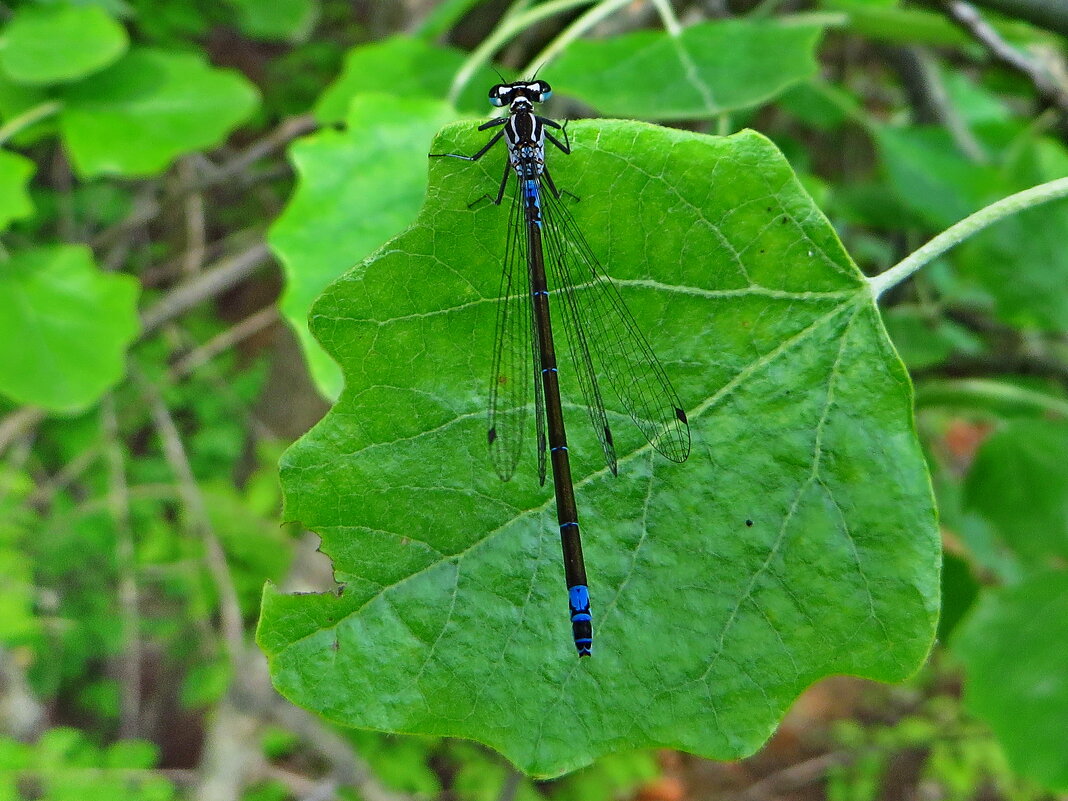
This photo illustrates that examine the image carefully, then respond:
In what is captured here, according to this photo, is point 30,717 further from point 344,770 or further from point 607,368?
point 607,368

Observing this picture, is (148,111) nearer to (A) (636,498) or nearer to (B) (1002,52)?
(A) (636,498)

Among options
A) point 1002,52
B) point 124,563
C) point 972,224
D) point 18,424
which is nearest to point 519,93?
point 972,224

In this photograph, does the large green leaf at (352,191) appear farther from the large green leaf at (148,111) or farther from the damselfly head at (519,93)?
the large green leaf at (148,111)

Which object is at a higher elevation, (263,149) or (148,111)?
(263,149)

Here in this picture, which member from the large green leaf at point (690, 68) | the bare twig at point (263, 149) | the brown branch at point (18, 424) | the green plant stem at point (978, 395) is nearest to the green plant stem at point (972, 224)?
the large green leaf at point (690, 68)

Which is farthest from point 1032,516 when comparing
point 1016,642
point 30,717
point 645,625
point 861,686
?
point 861,686

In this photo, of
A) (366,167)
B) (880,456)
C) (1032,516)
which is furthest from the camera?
(1032,516)
